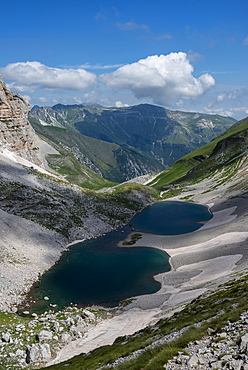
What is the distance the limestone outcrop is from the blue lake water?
7257 centimetres

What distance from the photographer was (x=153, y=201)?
162m

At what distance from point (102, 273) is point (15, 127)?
100 meters

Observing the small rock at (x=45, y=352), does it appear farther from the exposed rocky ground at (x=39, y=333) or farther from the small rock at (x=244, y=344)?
the small rock at (x=244, y=344)

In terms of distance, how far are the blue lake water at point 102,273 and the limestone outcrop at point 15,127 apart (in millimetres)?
72568

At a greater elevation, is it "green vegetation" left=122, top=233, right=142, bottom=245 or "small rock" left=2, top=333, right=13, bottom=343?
"small rock" left=2, top=333, right=13, bottom=343

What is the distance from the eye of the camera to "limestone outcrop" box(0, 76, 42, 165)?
130 m

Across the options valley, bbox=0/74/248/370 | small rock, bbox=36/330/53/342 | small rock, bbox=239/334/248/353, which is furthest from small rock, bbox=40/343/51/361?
small rock, bbox=239/334/248/353

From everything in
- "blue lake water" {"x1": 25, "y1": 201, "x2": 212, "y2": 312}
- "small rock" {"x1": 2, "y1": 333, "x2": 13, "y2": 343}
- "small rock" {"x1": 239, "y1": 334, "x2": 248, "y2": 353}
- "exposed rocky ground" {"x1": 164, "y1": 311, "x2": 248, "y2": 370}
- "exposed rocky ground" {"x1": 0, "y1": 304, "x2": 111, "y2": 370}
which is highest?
"small rock" {"x1": 239, "y1": 334, "x2": 248, "y2": 353}

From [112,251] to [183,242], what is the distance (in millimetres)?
23553

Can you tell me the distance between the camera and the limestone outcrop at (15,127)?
13000cm

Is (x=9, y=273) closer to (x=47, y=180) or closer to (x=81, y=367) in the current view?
(x=81, y=367)

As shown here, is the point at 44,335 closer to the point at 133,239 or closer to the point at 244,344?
the point at 244,344

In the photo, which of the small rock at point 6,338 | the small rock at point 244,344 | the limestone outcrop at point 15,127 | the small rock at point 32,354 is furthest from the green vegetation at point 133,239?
the limestone outcrop at point 15,127

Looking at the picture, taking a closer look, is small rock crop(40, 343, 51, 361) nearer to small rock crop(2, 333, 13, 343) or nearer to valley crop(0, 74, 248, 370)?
valley crop(0, 74, 248, 370)
